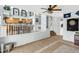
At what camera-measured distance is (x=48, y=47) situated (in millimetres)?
2299

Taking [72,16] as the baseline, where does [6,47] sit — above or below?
below

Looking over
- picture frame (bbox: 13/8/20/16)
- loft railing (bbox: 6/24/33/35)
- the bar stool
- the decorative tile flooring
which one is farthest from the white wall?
the bar stool

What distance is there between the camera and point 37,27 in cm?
239

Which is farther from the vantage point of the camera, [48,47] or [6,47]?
[48,47]

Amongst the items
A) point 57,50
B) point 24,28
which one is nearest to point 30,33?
point 24,28

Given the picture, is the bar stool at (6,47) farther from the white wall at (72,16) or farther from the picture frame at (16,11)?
the white wall at (72,16)

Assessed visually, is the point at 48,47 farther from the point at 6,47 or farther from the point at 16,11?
the point at 16,11

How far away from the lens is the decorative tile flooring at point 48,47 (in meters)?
2.22

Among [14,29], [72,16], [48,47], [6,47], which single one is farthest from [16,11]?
[72,16]

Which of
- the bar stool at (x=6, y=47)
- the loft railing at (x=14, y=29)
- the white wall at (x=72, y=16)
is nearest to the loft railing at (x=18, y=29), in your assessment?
the loft railing at (x=14, y=29)

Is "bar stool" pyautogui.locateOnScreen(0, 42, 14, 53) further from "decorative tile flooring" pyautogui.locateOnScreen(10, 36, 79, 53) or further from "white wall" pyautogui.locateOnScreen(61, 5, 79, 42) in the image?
"white wall" pyautogui.locateOnScreen(61, 5, 79, 42)

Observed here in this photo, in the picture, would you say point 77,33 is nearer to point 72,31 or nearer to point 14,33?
point 72,31

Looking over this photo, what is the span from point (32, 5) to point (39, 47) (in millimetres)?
871

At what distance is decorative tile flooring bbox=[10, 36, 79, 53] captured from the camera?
222 cm
